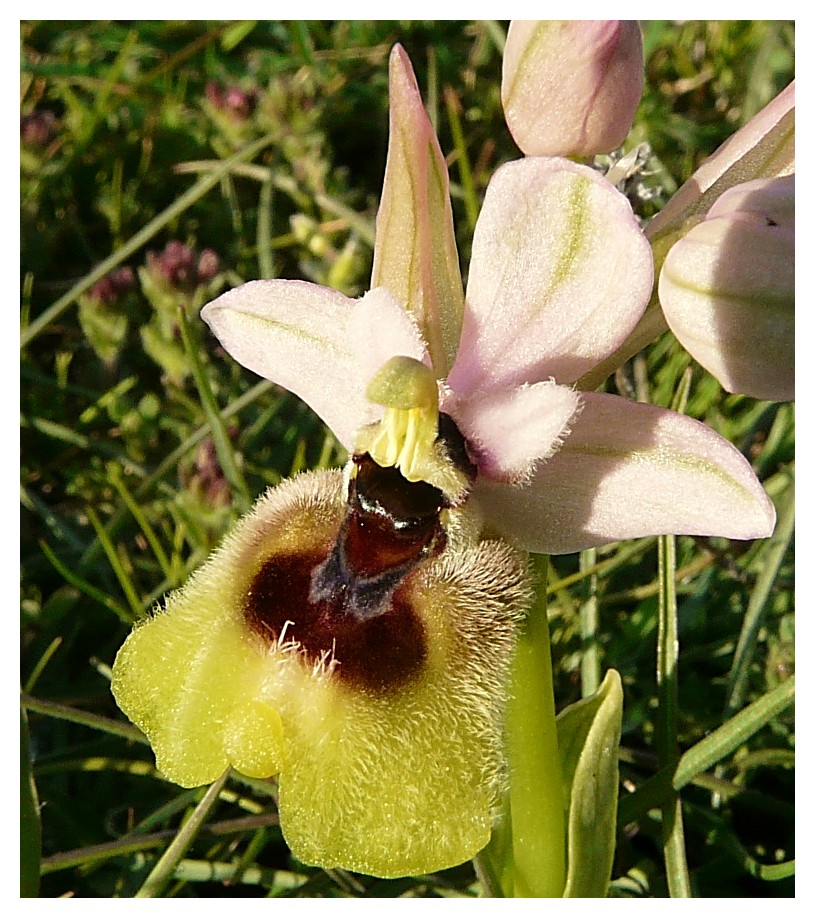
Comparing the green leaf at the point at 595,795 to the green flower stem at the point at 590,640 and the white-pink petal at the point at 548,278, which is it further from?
the white-pink petal at the point at 548,278

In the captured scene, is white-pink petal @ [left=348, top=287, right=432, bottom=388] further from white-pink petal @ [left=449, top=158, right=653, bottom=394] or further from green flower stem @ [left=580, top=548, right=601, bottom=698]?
green flower stem @ [left=580, top=548, right=601, bottom=698]

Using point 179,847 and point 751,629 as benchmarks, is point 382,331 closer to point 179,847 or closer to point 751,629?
point 179,847

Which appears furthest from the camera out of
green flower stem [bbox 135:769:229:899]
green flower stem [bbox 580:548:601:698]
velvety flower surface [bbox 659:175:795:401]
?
green flower stem [bbox 580:548:601:698]

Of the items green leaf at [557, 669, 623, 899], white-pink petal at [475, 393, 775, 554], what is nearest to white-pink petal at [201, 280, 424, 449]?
white-pink petal at [475, 393, 775, 554]

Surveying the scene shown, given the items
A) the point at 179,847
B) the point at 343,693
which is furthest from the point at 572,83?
the point at 179,847

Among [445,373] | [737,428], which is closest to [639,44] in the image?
[445,373]

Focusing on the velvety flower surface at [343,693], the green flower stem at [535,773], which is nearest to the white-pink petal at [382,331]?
the velvety flower surface at [343,693]

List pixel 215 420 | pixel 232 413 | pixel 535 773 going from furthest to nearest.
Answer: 1. pixel 232 413
2. pixel 215 420
3. pixel 535 773
